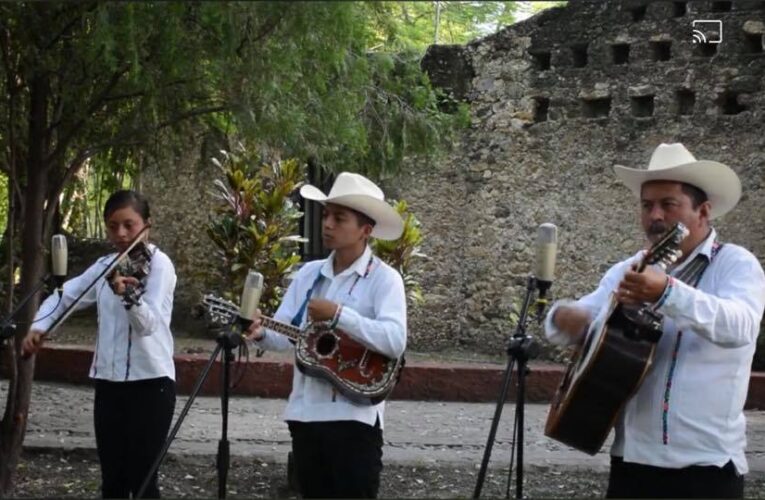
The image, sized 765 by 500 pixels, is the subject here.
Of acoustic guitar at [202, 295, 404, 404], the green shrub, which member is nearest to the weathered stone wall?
the green shrub

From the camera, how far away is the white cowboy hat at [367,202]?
4.84 m

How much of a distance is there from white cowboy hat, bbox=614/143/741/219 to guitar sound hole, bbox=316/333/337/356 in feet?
4.22

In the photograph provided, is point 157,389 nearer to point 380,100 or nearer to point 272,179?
point 380,100

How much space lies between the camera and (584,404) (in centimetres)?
403

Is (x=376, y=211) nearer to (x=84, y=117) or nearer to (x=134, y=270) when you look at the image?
(x=134, y=270)

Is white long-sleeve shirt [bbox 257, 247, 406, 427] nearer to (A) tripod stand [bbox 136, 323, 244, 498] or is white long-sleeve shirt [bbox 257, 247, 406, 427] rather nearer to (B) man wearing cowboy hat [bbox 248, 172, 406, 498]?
(B) man wearing cowboy hat [bbox 248, 172, 406, 498]

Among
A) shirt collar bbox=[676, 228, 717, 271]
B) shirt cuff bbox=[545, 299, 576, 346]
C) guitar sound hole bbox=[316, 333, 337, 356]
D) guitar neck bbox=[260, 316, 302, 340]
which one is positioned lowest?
guitar sound hole bbox=[316, 333, 337, 356]

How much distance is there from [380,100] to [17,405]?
3.60 metres

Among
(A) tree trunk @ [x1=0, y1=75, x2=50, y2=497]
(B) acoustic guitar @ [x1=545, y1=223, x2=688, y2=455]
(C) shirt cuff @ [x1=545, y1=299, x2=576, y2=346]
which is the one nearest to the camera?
(B) acoustic guitar @ [x1=545, y1=223, x2=688, y2=455]

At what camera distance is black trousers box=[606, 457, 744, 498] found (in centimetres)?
387

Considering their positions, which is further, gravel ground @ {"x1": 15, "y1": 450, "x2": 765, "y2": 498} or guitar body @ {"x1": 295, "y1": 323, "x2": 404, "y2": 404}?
gravel ground @ {"x1": 15, "y1": 450, "x2": 765, "y2": 498}

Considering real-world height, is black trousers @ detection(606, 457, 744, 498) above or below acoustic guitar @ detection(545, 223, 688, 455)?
below

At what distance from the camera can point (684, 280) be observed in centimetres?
394

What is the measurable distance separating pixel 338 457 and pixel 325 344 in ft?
1.38
